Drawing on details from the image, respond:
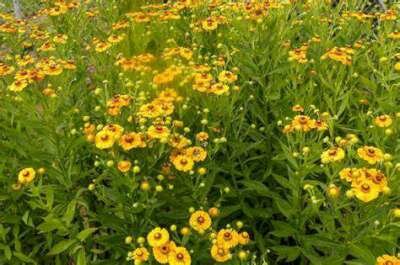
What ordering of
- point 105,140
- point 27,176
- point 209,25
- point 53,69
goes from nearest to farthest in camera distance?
point 105,140
point 27,176
point 53,69
point 209,25

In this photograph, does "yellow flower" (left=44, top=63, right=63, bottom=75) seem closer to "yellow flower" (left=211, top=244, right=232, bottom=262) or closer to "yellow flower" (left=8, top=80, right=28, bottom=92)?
"yellow flower" (left=8, top=80, right=28, bottom=92)

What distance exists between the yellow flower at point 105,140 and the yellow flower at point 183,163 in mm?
356

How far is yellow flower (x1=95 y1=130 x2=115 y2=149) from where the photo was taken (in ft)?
8.59

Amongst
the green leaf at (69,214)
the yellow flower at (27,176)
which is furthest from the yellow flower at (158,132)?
the yellow flower at (27,176)

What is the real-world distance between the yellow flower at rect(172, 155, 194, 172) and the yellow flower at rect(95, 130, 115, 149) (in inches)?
14.0

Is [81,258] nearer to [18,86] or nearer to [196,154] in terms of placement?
[196,154]

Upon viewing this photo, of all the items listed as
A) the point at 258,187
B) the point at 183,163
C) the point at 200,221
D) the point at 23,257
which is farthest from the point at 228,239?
the point at 23,257

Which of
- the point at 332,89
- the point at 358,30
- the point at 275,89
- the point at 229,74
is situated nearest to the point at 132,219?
the point at 229,74

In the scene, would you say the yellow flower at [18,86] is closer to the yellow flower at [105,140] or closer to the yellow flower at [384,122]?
the yellow flower at [105,140]

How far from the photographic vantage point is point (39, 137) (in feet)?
10.6

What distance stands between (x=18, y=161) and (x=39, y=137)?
0.21 m

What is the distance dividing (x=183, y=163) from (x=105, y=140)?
438mm

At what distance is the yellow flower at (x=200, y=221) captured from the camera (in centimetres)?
253

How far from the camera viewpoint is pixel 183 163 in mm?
2701
